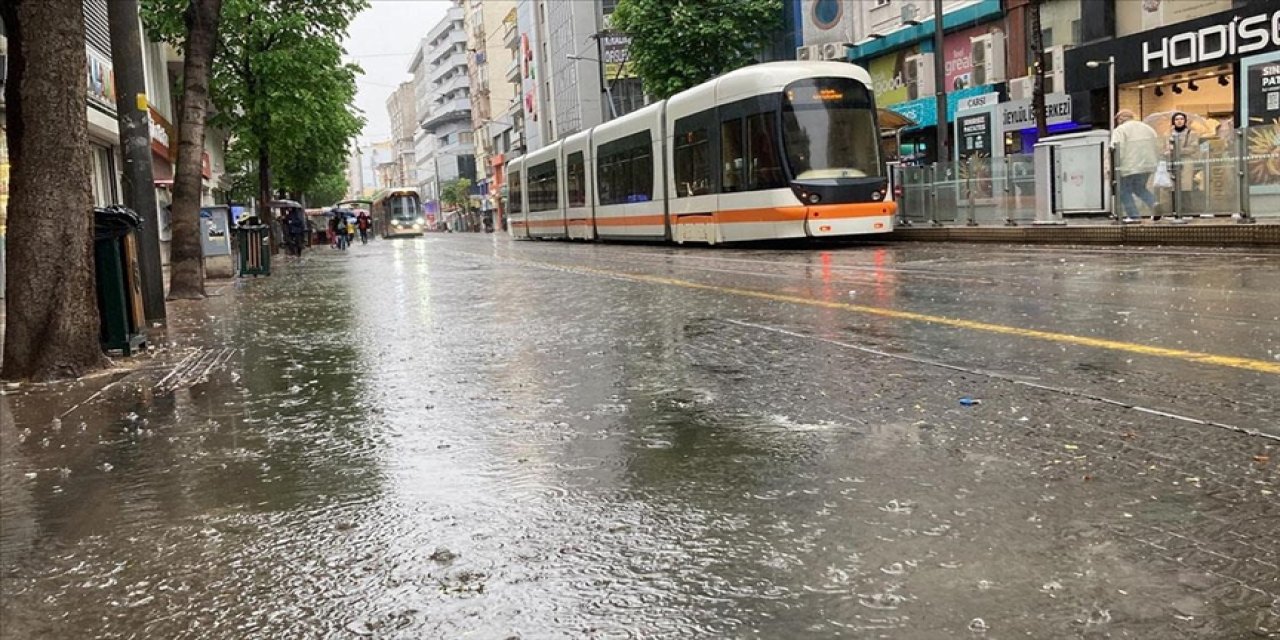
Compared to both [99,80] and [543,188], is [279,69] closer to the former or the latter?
[99,80]

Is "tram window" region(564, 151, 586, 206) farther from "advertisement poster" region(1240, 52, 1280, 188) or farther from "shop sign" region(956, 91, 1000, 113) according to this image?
"advertisement poster" region(1240, 52, 1280, 188)

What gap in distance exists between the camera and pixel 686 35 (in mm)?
38375

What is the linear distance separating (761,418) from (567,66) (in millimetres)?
73797

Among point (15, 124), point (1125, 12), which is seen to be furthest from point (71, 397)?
point (1125, 12)

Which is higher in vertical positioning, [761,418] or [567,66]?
[567,66]

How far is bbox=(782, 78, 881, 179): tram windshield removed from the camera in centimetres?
1883

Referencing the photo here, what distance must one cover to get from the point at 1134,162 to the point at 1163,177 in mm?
661

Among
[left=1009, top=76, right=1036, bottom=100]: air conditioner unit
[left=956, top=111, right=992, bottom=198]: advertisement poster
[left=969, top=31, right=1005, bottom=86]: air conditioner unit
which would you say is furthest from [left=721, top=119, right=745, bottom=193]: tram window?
[left=969, top=31, right=1005, bottom=86]: air conditioner unit

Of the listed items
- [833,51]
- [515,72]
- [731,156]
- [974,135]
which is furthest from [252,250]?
[515,72]

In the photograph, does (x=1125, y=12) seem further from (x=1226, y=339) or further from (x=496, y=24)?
(x=496, y=24)

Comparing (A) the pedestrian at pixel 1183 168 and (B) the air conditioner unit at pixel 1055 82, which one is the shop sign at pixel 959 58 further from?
(A) the pedestrian at pixel 1183 168

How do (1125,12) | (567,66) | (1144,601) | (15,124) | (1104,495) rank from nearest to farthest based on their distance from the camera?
(1144,601), (1104,495), (15,124), (1125,12), (567,66)

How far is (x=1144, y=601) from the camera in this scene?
255 cm

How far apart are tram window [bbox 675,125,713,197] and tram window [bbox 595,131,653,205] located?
5.76 feet
